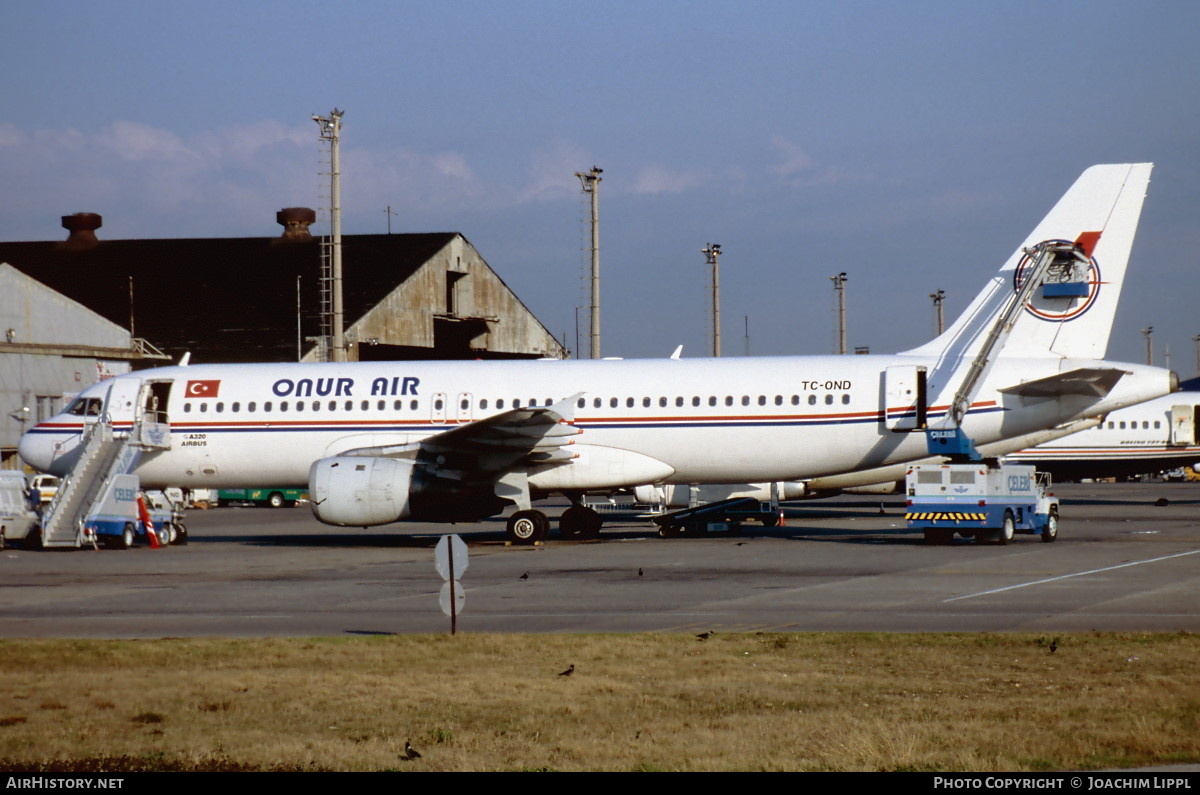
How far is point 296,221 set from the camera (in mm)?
74312

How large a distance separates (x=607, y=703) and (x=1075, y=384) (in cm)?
2153

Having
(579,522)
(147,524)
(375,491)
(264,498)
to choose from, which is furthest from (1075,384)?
(264,498)

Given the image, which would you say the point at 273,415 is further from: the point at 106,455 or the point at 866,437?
the point at 866,437

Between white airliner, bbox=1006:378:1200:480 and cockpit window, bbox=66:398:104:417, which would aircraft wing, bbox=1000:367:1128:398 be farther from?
white airliner, bbox=1006:378:1200:480

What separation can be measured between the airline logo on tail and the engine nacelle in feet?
50.0

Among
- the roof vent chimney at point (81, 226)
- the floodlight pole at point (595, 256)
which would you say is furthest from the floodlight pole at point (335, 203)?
the roof vent chimney at point (81, 226)

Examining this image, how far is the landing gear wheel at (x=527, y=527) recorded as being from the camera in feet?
102

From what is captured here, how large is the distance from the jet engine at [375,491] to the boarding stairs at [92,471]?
216 inches

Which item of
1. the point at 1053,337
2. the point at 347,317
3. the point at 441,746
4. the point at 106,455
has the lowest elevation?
the point at 441,746

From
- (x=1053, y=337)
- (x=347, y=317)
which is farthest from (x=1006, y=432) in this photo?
(x=347, y=317)

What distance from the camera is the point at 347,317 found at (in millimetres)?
60656

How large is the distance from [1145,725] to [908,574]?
41.0ft

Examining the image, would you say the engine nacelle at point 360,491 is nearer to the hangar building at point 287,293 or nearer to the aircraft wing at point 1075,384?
the aircraft wing at point 1075,384

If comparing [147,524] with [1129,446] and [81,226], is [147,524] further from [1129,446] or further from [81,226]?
[81,226]
